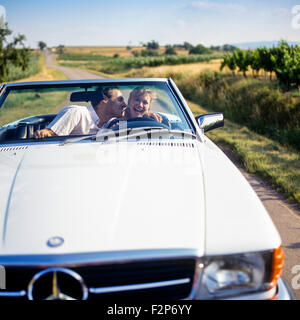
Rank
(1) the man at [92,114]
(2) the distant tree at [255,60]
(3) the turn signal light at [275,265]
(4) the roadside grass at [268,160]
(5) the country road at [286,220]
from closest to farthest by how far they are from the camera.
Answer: (3) the turn signal light at [275,265] < (5) the country road at [286,220] < (1) the man at [92,114] < (4) the roadside grass at [268,160] < (2) the distant tree at [255,60]

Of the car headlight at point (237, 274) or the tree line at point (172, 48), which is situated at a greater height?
the tree line at point (172, 48)

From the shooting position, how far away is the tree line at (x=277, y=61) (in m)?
15.9

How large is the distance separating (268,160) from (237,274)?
507 cm

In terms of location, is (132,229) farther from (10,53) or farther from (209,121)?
(10,53)

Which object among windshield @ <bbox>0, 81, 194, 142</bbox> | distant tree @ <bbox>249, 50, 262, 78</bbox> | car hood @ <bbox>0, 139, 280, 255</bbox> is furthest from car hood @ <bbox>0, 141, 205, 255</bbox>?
distant tree @ <bbox>249, 50, 262, 78</bbox>

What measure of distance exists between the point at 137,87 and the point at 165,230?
1.96 m

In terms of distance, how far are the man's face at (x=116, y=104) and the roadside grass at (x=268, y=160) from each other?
2.60 meters

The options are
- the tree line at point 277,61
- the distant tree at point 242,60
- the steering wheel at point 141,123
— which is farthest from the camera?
the distant tree at point 242,60

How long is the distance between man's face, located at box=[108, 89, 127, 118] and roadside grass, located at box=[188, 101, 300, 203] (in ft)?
8.52

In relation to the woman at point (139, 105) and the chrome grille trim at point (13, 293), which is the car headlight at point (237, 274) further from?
the woman at point (139, 105)

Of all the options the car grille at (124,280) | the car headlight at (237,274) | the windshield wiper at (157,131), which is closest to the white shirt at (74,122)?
the windshield wiper at (157,131)

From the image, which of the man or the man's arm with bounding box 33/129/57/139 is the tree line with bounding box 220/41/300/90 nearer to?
the man

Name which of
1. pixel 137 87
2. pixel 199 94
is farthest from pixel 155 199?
pixel 199 94

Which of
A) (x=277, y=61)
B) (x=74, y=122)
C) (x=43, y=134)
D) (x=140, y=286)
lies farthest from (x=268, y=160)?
(x=277, y=61)
